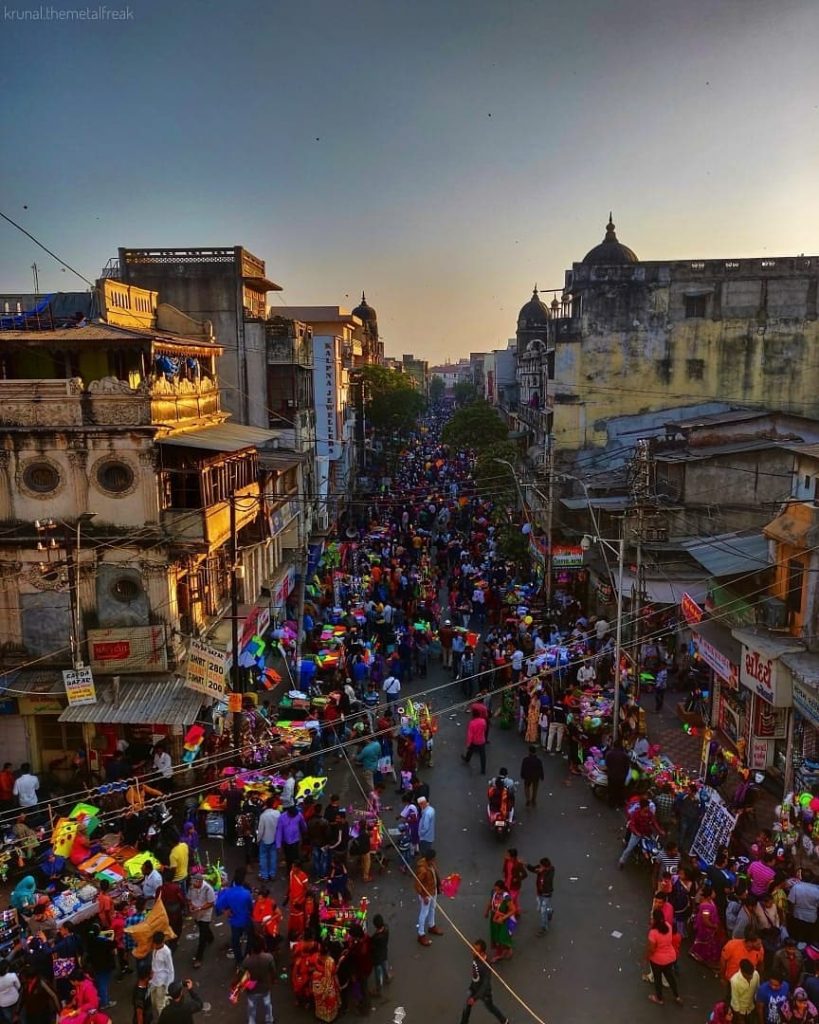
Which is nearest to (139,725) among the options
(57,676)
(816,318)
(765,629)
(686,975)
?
(57,676)

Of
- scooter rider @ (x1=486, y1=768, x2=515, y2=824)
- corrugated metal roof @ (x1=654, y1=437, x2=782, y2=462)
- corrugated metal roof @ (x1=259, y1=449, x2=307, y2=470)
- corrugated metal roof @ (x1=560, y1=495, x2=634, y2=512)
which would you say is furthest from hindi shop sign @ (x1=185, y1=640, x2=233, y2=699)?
corrugated metal roof @ (x1=654, y1=437, x2=782, y2=462)

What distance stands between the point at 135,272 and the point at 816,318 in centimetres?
2784

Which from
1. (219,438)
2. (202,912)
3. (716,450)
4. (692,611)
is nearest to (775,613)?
(692,611)

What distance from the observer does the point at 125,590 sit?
58.0 feet

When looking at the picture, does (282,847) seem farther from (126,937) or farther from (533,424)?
(533,424)

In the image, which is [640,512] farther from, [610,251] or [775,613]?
[610,251]

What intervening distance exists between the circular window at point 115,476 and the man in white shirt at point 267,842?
24.9ft

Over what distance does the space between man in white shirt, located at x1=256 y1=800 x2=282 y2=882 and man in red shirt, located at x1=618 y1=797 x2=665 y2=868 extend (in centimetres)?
593

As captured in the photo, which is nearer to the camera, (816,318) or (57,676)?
(57,676)

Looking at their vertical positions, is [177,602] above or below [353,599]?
above

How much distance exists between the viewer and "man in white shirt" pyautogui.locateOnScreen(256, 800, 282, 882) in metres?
13.5

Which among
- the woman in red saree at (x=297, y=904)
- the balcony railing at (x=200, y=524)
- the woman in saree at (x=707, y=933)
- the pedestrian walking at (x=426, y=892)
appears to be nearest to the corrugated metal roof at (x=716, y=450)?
the balcony railing at (x=200, y=524)

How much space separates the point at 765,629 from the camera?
640 inches

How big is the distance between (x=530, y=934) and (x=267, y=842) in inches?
179
